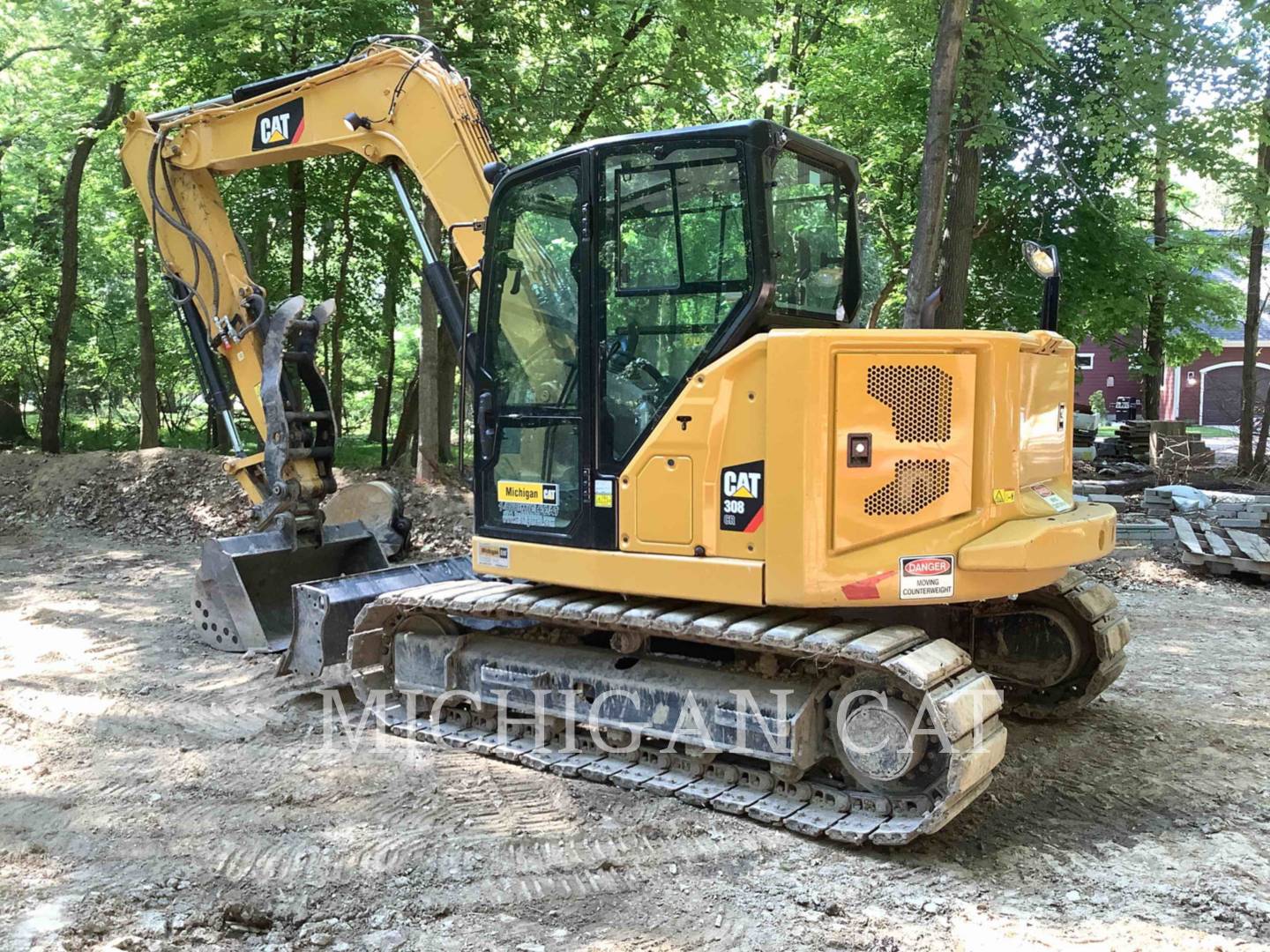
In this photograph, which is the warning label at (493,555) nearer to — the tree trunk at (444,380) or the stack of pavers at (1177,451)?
the tree trunk at (444,380)

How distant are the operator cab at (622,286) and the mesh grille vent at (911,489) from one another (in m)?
0.85

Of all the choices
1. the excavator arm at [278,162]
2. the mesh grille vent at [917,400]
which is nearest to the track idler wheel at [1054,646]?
the mesh grille vent at [917,400]

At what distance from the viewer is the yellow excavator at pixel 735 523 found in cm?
411

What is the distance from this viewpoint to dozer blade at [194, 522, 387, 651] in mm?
6637

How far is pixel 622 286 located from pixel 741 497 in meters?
1.09

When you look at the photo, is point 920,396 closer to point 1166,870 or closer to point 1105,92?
point 1166,870

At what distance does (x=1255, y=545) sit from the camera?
9.49 m

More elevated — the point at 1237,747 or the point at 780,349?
the point at 780,349

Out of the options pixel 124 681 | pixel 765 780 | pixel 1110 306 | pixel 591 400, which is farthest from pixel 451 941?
pixel 1110 306

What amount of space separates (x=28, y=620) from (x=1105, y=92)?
34.7 feet

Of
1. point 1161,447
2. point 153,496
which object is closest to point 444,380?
point 153,496

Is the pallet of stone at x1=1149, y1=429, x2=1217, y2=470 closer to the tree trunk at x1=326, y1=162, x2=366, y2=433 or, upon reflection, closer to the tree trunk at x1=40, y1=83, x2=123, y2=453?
the tree trunk at x1=326, y1=162, x2=366, y2=433

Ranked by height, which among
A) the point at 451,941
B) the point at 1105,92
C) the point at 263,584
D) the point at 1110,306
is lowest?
the point at 451,941

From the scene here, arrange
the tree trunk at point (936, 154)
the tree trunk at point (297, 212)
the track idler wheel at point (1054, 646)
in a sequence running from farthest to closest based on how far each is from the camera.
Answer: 1. the tree trunk at point (297, 212)
2. the tree trunk at point (936, 154)
3. the track idler wheel at point (1054, 646)
